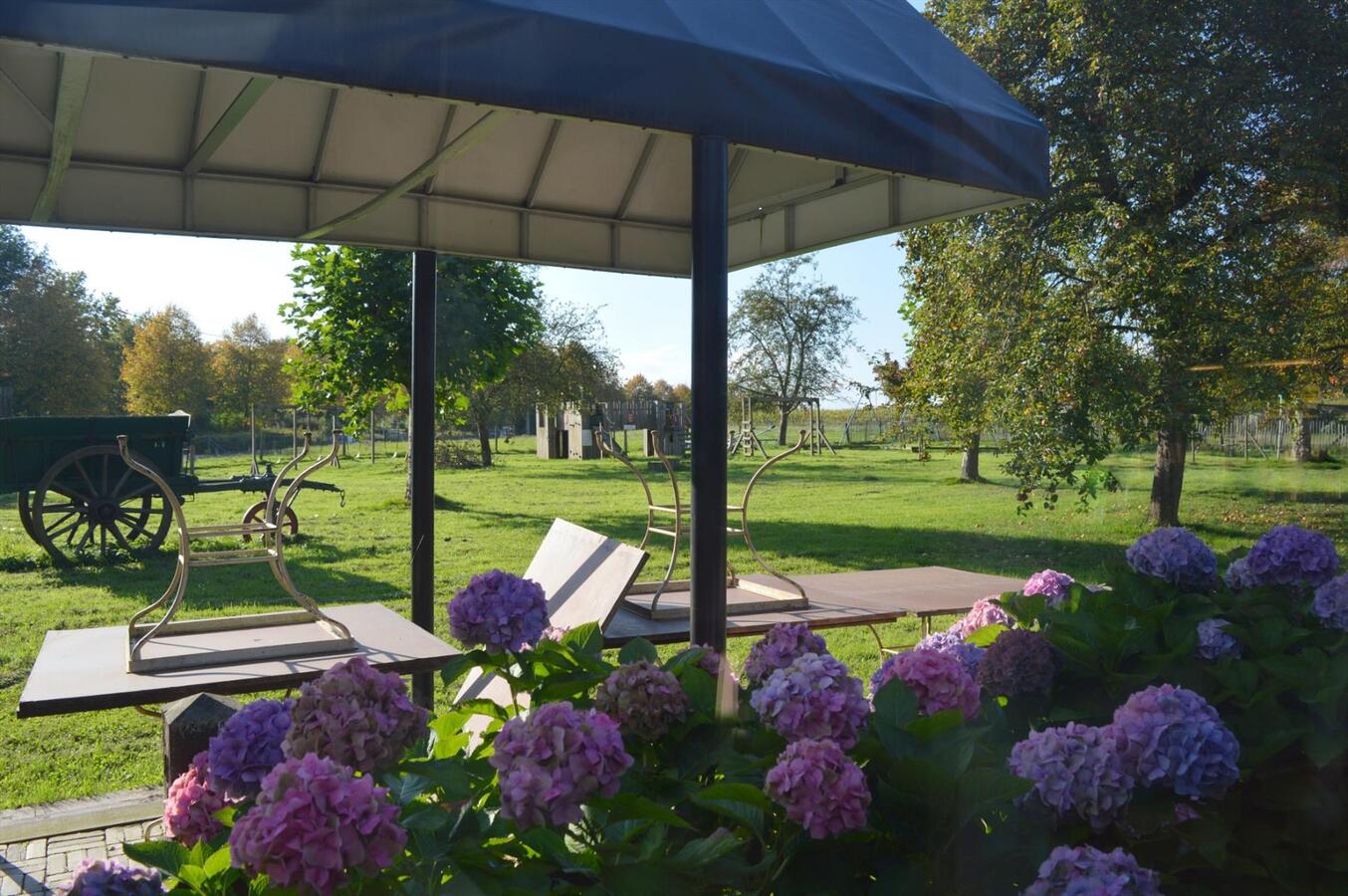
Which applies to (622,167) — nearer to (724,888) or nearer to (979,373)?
(724,888)

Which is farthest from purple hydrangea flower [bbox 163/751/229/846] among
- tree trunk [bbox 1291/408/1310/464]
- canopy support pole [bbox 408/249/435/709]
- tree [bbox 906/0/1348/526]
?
tree trunk [bbox 1291/408/1310/464]

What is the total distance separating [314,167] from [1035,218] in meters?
8.24

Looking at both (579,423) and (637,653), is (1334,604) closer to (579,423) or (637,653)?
(637,653)

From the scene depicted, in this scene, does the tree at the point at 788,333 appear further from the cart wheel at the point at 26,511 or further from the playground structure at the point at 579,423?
the cart wheel at the point at 26,511

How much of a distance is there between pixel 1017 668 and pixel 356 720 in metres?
0.91

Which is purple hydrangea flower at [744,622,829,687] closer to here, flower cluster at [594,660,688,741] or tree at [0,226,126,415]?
flower cluster at [594,660,688,741]

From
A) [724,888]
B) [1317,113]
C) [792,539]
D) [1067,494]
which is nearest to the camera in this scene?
[724,888]

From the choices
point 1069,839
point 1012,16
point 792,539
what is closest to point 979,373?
point 792,539

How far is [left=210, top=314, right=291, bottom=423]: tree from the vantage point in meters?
39.8

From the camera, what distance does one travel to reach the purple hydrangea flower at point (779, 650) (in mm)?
1346

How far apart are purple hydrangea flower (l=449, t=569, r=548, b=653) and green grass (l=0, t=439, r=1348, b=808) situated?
135 inches

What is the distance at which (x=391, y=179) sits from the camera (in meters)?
4.25

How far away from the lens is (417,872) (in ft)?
3.13

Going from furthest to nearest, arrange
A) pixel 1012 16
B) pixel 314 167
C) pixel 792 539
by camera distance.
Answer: pixel 792 539, pixel 1012 16, pixel 314 167
